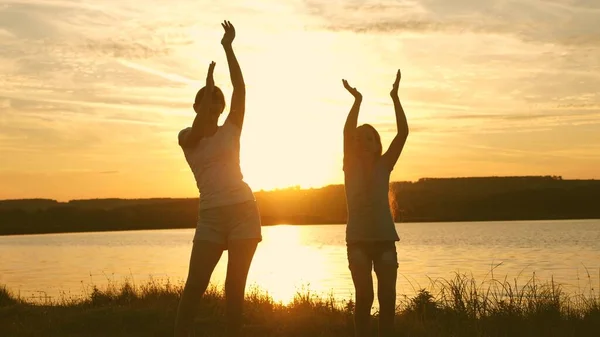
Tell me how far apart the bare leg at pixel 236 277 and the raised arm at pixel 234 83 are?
0.95 meters

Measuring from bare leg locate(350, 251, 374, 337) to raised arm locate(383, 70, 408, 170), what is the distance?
2.94 feet

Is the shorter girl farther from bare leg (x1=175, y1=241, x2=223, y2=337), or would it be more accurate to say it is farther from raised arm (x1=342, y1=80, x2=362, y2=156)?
bare leg (x1=175, y1=241, x2=223, y2=337)

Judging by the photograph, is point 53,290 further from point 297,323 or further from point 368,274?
point 368,274

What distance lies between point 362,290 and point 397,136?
56.4 inches

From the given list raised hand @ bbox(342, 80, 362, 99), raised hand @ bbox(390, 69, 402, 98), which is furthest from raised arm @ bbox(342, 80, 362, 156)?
raised hand @ bbox(390, 69, 402, 98)

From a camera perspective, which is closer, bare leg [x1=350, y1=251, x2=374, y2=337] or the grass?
bare leg [x1=350, y1=251, x2=374, y2=337]

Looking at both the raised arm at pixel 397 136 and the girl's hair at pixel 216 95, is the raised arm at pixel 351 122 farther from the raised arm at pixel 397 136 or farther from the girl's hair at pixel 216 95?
the girl's hair at pixel 216 95

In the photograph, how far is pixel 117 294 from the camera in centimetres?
1482

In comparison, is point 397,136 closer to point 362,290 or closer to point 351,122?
point 351,122

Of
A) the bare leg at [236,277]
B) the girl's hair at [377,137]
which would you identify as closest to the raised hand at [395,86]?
the girl's hair at [377,137]

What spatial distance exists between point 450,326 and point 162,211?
115665 mm

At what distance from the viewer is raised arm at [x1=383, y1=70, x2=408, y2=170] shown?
698 cm

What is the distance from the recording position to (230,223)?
19.3 ft

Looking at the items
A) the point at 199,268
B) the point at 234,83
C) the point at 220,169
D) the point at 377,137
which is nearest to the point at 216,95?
the point at 234,83
